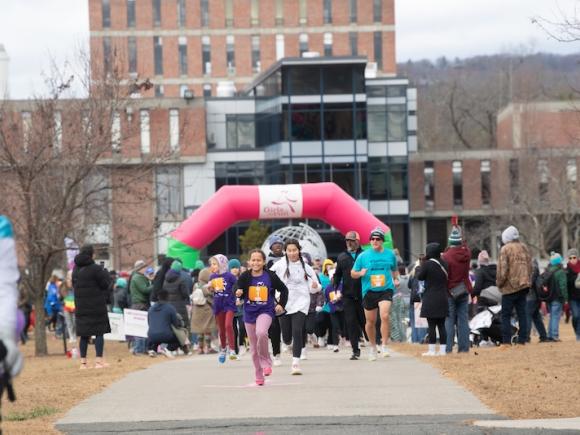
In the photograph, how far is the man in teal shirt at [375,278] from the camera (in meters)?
19.0

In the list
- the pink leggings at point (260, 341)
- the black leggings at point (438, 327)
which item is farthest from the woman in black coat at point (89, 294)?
the black leggings at point (438, 327)

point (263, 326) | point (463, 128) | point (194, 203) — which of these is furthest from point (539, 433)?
point (463, 128)

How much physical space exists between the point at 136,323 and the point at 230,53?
74370mm

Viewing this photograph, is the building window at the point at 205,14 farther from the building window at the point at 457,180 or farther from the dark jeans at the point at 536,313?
the dark jeans at the point at 536,313

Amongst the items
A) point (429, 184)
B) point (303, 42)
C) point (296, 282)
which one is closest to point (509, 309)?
point (296, 282)

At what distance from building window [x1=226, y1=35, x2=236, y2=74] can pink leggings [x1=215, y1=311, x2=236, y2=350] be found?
7845 centimetres

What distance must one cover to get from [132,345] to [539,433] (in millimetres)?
18424

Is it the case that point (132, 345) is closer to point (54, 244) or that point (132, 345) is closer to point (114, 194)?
point (54, 244)

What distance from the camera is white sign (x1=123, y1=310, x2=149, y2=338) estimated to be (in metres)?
25.1

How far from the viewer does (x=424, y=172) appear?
79.9 m

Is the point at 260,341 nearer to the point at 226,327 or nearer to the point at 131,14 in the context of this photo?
the point at 226,327

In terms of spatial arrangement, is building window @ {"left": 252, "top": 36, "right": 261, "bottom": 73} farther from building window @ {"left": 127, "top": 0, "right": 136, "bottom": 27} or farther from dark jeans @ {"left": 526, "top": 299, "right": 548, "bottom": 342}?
dark jeans @ {"left": 526, "top": 299, "right": 548, "bottom": 342}

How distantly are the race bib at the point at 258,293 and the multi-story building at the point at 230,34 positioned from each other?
7985cm

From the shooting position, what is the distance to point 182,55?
9750 cm
